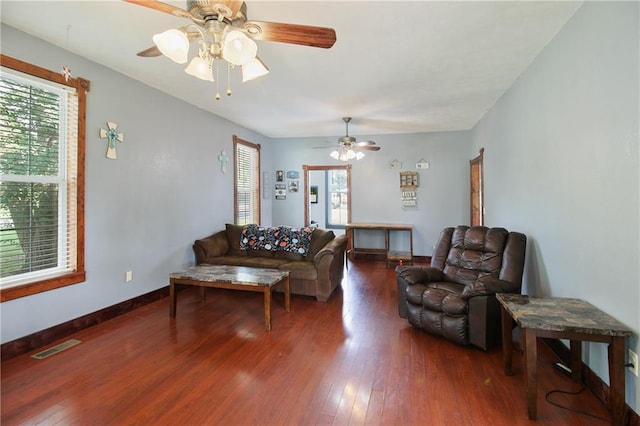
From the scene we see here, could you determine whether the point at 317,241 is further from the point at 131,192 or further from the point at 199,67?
the point at 199,67

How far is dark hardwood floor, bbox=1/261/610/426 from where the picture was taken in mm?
1860

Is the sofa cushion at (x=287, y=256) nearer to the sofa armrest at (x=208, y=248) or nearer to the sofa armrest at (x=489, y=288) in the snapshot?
the sofa armrest at (x=208, y=248)

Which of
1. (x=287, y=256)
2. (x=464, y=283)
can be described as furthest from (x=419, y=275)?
(x=287, y=256)

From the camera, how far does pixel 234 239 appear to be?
4.94 meters

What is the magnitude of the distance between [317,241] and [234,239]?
1381 millimetres

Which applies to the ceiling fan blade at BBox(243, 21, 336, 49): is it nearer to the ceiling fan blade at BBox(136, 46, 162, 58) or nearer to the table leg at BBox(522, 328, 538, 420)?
the ceiling fan blade at BBox(136, 46, 162, 58)

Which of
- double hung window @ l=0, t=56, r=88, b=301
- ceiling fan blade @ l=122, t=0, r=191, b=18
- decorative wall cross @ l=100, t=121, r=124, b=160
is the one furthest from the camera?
decorative wall cross @ l=100, t=121, r=124, b=160

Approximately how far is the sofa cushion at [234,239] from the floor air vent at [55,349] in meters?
2.27

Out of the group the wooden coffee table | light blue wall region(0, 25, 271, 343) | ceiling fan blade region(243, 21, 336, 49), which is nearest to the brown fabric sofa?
light blue wall region(0, 25, 271, 343)

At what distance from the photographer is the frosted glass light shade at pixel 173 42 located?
164 centimetres

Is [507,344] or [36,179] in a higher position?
[36,179]

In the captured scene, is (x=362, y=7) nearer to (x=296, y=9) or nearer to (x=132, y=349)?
(x=296, y=9)

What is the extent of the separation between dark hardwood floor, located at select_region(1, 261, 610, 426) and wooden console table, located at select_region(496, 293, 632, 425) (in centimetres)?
24

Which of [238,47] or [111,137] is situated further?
[111,137]
